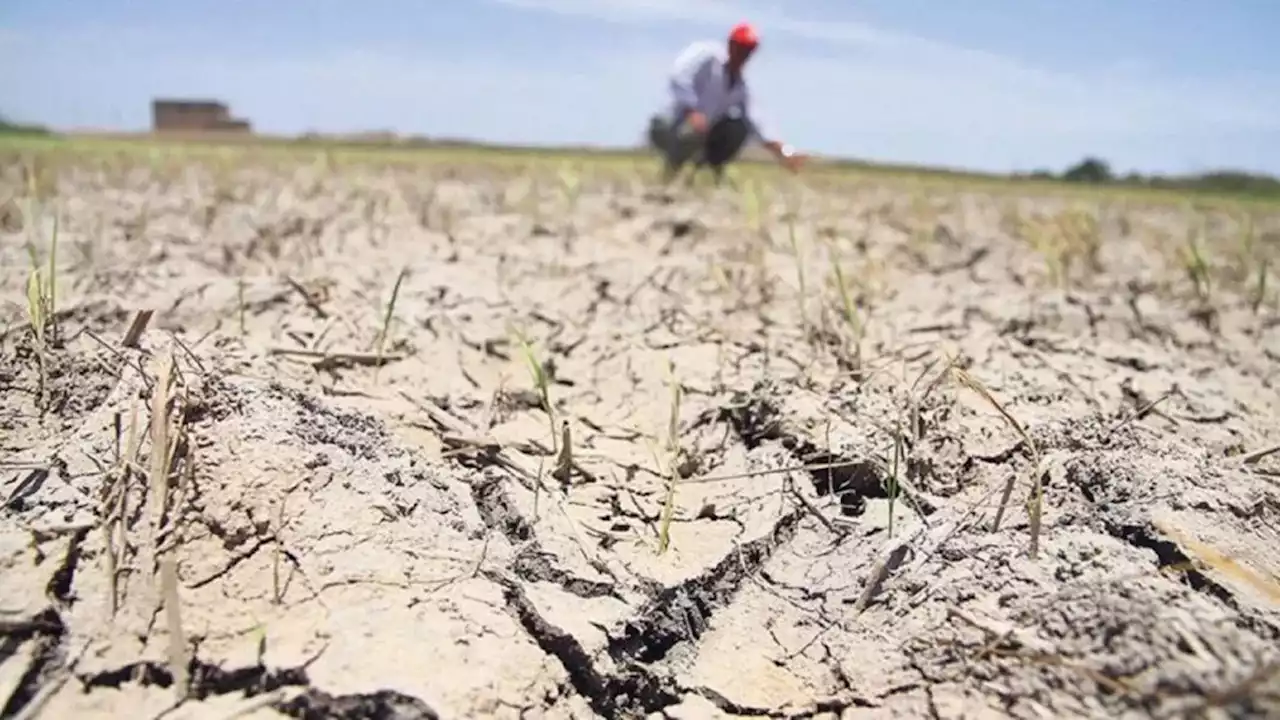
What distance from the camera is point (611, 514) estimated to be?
1421 mm

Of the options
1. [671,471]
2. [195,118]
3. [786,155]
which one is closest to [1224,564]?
[671,471]

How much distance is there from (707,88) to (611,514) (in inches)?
182

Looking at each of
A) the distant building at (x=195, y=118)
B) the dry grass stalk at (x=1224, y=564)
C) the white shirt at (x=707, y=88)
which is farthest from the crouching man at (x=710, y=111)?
the distant building at (x=195, y=118)

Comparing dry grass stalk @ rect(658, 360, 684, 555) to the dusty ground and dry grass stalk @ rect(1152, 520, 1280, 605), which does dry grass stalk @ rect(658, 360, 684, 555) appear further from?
dry grass stalk @ rect(1152, 520, 1280, 605)

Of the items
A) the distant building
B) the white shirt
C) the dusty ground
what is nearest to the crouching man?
the white shirt

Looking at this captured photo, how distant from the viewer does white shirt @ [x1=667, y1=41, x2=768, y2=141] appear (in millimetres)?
5562

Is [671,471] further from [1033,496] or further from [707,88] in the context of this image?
[707,88]

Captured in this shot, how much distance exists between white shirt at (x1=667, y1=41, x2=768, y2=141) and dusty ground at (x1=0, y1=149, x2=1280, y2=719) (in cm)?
353

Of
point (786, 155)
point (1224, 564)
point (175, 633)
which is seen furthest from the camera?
point (786, 155)

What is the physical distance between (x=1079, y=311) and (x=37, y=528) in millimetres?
2252

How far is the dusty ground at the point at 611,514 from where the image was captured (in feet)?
3.31

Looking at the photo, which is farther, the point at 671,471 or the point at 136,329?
the point at 671,471

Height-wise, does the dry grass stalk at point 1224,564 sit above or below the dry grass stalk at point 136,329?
below

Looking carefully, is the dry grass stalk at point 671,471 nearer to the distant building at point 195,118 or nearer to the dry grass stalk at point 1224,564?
the dry grass stalk at point 1224,564
